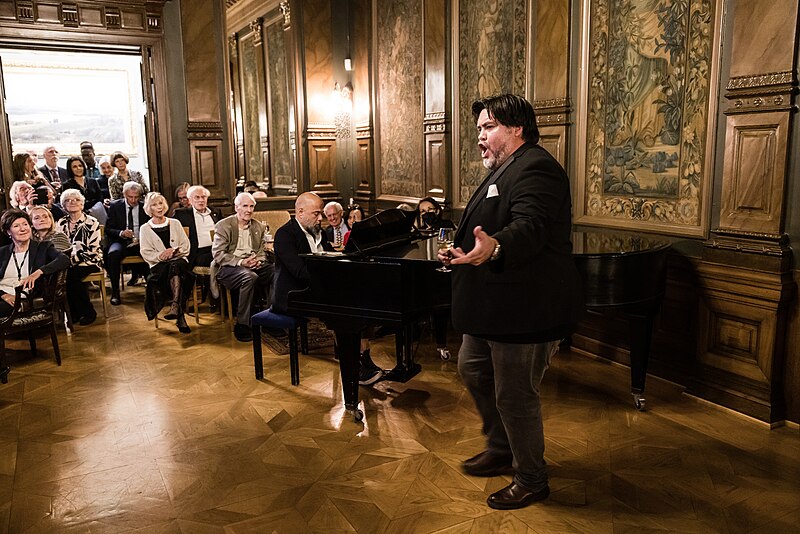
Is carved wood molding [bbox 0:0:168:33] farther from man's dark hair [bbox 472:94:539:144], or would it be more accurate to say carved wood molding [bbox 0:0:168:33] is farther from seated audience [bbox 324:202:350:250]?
man's dark hair [bbox 472:94:539:144]

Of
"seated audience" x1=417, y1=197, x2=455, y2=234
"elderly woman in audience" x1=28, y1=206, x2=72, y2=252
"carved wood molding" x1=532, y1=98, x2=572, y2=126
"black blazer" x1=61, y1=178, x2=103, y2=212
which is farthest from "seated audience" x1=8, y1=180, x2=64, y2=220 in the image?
"carved wood molding" x1=532, y1=98, x2=572, y2=126

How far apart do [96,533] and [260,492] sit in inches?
26.7

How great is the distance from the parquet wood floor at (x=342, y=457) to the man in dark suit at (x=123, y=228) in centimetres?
218

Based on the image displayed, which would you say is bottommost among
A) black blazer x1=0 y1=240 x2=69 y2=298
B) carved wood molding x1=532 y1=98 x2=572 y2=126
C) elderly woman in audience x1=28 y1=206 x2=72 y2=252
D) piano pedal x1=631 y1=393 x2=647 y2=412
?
piano pedal x1=631 y1=393 x2=647 y2=412

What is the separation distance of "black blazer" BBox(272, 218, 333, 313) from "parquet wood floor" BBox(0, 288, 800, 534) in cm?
64

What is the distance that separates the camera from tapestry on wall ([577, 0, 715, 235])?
4.00 metres

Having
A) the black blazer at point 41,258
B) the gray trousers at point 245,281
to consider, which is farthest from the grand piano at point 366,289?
the black blazer at point 41,258

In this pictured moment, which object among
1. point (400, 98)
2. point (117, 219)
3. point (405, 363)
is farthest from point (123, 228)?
point (405, 363)

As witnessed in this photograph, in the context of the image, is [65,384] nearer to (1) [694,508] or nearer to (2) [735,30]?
(1) [694,508]

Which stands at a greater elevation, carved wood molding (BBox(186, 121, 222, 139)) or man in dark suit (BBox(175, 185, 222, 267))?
carved wood molding (BBox(186, 121, 222, 139))

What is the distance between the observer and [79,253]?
6176mm

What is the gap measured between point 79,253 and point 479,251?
16.8 feet

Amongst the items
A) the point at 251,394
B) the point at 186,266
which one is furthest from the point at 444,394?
the point at 186,266

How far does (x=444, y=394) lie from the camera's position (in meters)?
4.16
